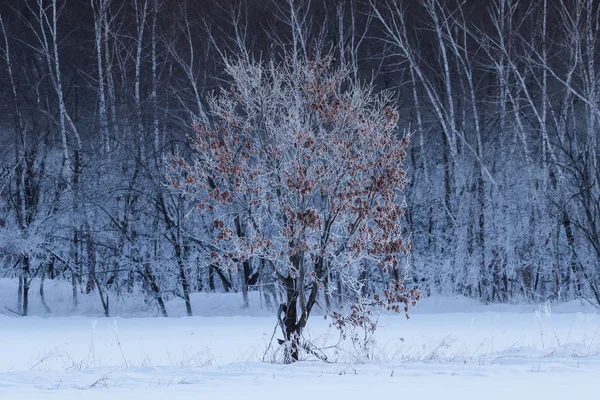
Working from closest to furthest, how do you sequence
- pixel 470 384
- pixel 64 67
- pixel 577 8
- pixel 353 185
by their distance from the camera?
pixel 470 384 < pixel 353 185 < pixel 577 8 < pixel 64 67

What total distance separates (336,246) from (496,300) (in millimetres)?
11992

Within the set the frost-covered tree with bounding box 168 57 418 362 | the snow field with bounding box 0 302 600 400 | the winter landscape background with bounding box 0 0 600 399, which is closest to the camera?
the snow field with bounding box 0 302 600 400

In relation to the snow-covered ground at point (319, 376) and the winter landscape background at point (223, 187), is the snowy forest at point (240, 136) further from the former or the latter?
the snow-covered ground at point (319, 376)

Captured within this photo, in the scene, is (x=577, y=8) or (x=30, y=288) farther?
(x=30, y=288)

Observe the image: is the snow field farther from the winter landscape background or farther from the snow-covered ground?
the winter landscape background

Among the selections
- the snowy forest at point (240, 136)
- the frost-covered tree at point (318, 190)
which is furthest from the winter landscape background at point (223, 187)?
the frost-covered tree at point (318, 190)

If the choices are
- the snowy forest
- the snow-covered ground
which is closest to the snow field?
the snow-covered ground

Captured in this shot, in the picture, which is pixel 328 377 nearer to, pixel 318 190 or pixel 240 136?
pixel 318 190

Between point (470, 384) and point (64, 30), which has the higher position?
point (64, 30)

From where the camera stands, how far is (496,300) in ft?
74.6

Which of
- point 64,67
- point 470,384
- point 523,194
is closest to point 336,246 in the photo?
point 470,384

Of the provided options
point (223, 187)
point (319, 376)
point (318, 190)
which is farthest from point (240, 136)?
point (319, 376)

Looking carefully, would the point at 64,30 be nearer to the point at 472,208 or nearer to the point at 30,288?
the point at 30,288

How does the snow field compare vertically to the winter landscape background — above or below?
below
